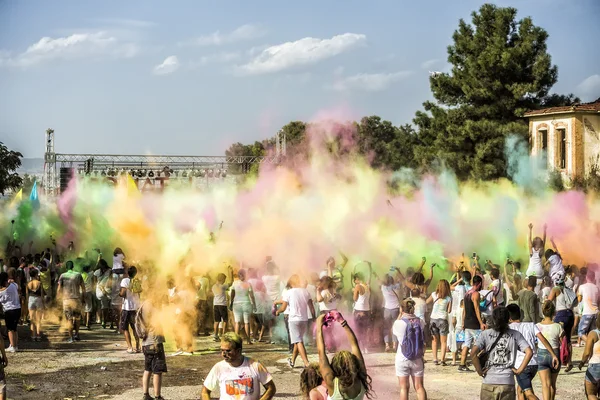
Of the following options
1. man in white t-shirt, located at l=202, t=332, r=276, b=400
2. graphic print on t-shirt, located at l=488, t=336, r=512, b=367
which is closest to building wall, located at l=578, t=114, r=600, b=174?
graphic print on t-shirt, located at l=488, t=336, r=512, b=367

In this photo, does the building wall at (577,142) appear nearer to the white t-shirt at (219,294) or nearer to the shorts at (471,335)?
the white t-shirt at (219,294)

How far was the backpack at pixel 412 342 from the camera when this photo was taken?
32.1 ft

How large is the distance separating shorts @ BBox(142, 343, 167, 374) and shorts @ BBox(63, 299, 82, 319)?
5729 millimetres

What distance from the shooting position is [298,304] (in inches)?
519

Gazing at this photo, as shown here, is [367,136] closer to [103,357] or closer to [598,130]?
[598,130]

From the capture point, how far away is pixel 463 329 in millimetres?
13570

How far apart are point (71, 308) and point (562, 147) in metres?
29.7

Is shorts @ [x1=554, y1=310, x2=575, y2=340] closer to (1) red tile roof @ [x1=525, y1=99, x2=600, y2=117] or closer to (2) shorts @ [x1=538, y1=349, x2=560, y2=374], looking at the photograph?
(2) shorts @ [x1=538, y1=349, x2=560, y2=374]

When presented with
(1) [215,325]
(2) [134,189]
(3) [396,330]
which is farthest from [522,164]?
(3) [396,330]

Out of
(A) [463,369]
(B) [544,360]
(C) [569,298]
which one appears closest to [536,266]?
(C) [569,298]

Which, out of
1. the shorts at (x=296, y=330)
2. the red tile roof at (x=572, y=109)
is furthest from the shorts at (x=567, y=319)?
the red tile roof at (x=572, y=109)

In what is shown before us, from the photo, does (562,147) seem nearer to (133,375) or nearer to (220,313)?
(220,313)

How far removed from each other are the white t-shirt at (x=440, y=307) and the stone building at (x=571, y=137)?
26.6 m

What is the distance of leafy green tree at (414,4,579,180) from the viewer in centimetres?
4225
